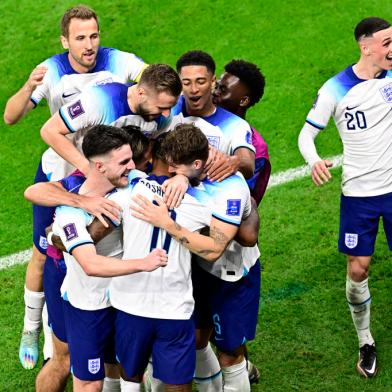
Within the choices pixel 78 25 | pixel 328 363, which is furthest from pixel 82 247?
pixel 328 363

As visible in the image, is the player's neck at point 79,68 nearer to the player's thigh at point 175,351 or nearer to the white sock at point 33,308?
the white sock at point 33,308

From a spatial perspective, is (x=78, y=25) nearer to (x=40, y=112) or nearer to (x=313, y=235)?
(x=313, y=235)

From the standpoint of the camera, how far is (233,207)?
596 centimetres

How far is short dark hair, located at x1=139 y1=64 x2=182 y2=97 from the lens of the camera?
616 centimetres

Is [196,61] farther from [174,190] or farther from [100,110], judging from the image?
[174,190]

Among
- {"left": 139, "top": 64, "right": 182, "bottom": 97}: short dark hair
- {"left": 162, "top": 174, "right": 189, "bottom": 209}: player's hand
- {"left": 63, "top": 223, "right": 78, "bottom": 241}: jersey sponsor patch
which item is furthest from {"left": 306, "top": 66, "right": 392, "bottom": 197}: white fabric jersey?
{"left": 63, "top": 223, "right": 78, "bottom": 241}: jersey sponsor patch

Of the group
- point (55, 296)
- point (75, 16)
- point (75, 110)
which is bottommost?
point (55, 296)

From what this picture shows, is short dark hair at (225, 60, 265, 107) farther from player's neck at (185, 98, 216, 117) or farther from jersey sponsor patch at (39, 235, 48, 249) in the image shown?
jersey sponsor patch at (39, 235, 48, 249)

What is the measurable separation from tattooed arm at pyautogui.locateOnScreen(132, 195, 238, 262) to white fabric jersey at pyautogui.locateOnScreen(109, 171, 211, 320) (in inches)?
2.2

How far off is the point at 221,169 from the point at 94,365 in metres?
1.37

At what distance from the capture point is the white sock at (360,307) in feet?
24.6

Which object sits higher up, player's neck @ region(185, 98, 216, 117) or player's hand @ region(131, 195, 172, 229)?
player's neck @ region(185, 98, 216, 117)

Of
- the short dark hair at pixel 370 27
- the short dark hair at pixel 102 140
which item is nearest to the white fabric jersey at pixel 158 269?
the short dark hair at pixel 102 140

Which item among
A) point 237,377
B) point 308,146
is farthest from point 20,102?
point 237,377
